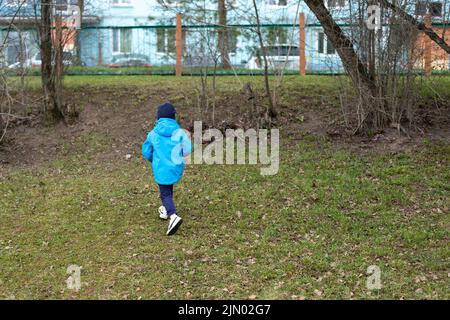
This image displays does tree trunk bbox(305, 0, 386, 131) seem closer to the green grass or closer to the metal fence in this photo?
the metal fence

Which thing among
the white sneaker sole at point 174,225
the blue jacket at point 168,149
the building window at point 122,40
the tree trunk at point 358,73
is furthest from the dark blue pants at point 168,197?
the building window at point 122,40

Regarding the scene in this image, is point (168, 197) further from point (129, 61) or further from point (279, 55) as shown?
point (129, 61)

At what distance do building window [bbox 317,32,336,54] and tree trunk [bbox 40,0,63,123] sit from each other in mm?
5252

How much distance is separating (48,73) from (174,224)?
6.21 meters

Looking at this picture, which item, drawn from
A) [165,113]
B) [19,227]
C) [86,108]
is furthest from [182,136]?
[86,108]

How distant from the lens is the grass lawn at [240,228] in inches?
251

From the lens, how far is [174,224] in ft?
24.6

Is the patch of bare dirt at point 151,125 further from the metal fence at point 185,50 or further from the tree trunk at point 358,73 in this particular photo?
the metal fence at point 185,50

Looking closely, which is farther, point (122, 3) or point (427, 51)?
point (122, 3)

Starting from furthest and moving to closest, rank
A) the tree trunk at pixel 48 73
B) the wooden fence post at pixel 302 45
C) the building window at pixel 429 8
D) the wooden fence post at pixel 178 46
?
the wooden fence post at pixel 178 46 → the wooden fence post at pixel 302 45 → the tree trunk at pixel 48 73 → the building window at pixel 429 8

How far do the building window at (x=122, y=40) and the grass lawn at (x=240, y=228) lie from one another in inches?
297

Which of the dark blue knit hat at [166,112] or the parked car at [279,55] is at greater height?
the parked car at [279,55]

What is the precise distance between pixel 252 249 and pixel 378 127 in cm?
470
